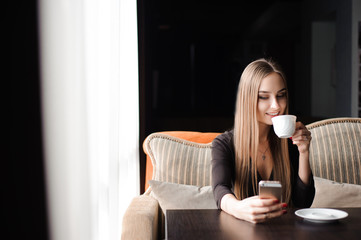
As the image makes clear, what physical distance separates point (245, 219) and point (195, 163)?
0.93 metres

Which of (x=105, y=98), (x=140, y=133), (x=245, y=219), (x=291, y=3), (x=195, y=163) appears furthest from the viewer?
(x=291, y=3)

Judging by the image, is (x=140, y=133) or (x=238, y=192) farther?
(x=140, y=133)

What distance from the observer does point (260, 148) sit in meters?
1.61

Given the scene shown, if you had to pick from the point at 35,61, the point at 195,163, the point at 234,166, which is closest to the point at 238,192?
the point at 234,166

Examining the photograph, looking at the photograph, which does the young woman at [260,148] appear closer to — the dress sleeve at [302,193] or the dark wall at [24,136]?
the dress sleeve at [302,193]

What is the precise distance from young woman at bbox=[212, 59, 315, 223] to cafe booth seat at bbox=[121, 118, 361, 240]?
327 millimetres

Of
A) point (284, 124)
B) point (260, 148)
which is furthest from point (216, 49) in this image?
point (284, 124)

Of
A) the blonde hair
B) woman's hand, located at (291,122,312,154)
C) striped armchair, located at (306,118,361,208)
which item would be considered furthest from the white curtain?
striped armchair, located at (306,118,361,208)

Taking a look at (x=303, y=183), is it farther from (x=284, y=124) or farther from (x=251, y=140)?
(x=284, y=124)

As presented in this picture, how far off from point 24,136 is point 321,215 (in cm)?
96

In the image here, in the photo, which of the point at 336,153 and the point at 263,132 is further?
the point at 336,153

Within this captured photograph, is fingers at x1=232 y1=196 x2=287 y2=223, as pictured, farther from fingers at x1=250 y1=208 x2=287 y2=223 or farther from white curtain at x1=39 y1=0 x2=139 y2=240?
white curtain at x1=39 y1=0 x2=139 y2=240

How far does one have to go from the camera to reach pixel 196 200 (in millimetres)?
1834

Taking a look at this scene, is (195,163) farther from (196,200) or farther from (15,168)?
(15,168)
